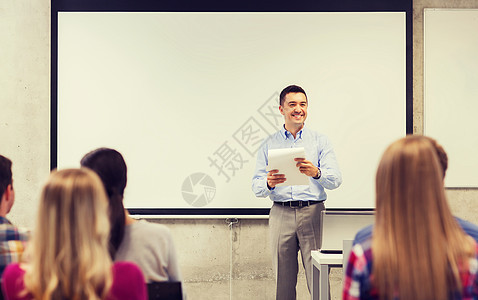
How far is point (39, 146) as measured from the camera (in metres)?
4.16

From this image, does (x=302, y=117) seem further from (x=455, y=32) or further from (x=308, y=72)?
(x=455, y=32)

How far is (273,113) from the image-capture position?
412 cm

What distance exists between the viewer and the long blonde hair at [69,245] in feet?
4.09

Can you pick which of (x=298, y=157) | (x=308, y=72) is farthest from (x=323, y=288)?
(x=308, y=72)

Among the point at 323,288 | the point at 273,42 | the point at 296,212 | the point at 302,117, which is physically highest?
the point at 273,42

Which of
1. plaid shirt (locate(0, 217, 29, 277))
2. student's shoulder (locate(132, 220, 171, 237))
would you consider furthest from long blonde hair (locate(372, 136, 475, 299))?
plaid shirt (locate(0, 217, 29, 277))

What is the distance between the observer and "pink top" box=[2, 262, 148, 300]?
131 centimetres

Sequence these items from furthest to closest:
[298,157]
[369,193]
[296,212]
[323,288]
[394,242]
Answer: [369,193] → [296,212] → [298,157] → [323,288] → [394,242]

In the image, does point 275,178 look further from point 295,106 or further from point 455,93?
point 455,93

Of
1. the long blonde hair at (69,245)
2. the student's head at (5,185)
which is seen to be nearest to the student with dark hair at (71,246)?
the long blonde hair at (69,245)

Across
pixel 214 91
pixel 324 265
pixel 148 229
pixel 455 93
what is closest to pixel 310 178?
pixel 324 265

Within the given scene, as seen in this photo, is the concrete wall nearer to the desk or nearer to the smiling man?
the smiling man

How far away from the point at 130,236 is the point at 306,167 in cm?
165

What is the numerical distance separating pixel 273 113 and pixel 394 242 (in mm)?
2976
